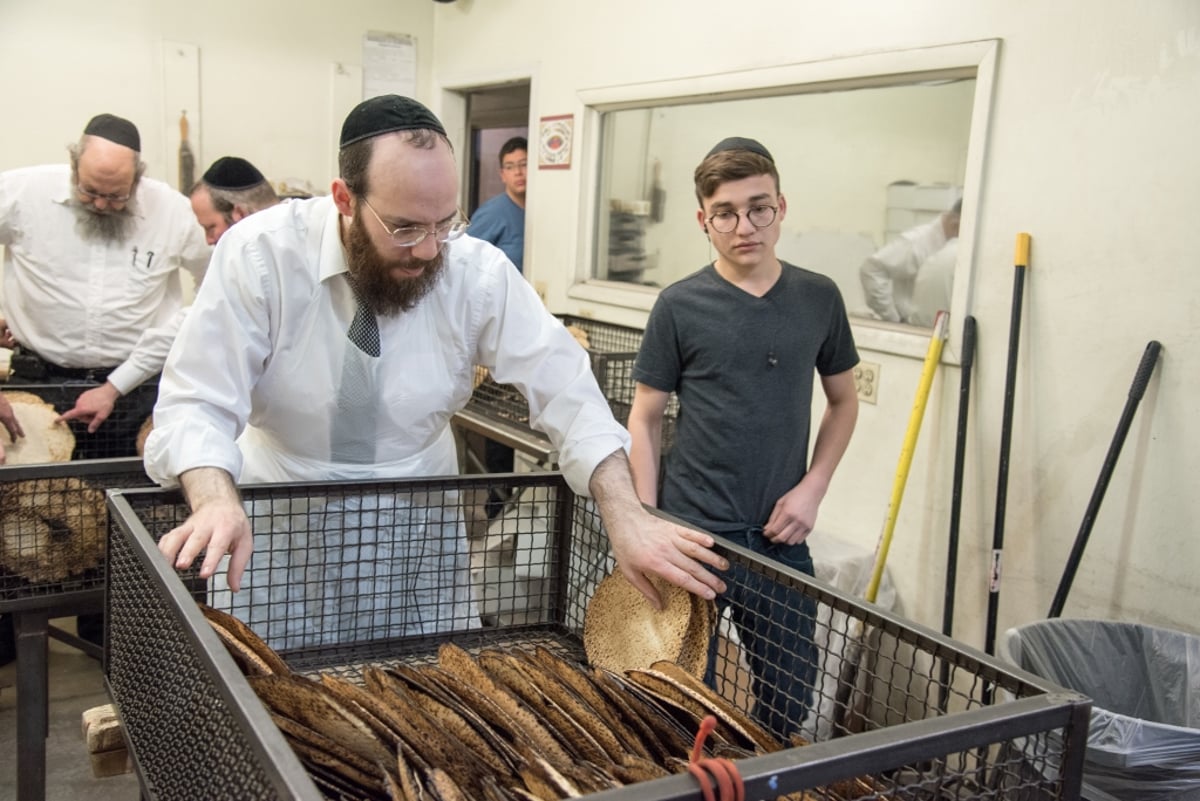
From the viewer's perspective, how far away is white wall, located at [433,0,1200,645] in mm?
2100

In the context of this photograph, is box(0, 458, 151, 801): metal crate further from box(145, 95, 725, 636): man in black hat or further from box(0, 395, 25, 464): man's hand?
box(0, 395, 25, 464): man's hand

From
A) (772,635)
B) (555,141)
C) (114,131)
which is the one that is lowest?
(772,635)

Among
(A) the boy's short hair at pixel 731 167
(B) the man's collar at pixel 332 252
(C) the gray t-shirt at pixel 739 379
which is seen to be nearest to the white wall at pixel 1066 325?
(C) the gray t-shirt at pixel 739 379

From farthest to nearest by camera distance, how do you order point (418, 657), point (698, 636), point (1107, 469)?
point (1107, 469) → point (418, 657) → point (698, 636)

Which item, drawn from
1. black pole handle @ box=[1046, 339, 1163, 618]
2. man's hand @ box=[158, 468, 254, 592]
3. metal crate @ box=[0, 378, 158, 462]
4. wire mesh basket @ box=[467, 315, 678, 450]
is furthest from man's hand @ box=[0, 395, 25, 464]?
black pole handle @ box=[1046, 339, 1163, 618]

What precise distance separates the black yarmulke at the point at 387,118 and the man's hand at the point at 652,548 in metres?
0.53

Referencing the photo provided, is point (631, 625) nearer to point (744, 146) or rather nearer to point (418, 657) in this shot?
point (418, 657)

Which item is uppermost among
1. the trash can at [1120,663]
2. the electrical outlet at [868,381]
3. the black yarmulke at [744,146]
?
the black yarmulke at [744,146]

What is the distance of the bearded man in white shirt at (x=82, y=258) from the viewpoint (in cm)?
286

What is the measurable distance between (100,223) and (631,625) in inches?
94.6

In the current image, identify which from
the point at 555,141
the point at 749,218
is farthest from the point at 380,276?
the point at 555,141

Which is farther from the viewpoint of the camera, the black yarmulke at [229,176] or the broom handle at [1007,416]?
the black yarmulke at [229,176]

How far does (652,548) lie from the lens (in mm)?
1161

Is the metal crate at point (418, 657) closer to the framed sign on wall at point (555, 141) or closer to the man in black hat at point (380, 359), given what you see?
the man in black hat at point (380, 359)
